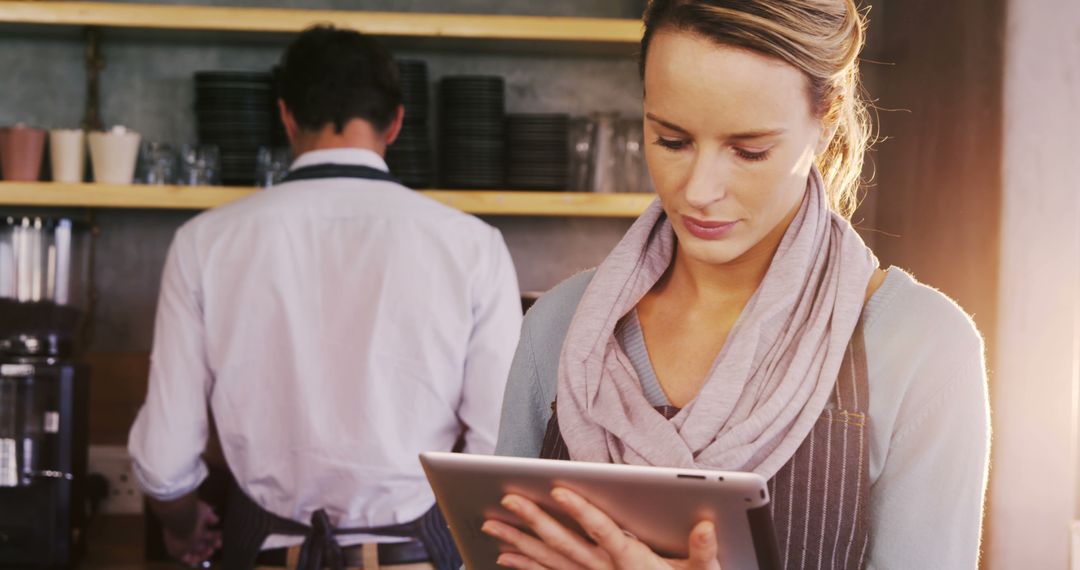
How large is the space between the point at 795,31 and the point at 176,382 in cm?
143

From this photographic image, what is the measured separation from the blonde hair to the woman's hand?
17.8 inches

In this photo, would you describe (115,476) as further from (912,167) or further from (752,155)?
(752,155)

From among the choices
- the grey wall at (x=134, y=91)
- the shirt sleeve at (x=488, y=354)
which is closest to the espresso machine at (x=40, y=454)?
the grey wall at (x=134, y=91)

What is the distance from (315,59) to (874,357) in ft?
4.62

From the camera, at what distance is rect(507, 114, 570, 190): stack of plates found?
281 centimetres

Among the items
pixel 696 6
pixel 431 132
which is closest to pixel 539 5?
pixel 431 132

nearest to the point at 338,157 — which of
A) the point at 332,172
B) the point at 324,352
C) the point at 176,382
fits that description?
the point at 332,172

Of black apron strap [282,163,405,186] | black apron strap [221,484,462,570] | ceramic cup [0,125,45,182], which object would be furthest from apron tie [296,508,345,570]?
ceramic cup [0,125,45,182]

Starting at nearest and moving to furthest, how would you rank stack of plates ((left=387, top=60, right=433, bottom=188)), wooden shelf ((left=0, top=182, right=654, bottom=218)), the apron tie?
the apron tie < wooden shelf ((left=0, top=182, right=654, bottom=218)) < stack of plates ((left=387, top=60, right=433, bottom=188))

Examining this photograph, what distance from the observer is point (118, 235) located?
3090 millimetres

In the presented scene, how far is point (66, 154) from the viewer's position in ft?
8.92

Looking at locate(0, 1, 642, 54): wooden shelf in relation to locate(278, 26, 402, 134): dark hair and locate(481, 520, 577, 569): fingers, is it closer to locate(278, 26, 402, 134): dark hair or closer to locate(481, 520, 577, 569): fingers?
locate(278, 26, 402, 134): dark hair

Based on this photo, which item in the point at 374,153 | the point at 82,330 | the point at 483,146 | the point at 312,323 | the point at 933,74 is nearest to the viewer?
the point at 312,323

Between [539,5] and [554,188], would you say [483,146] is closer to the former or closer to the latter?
[554,188]
